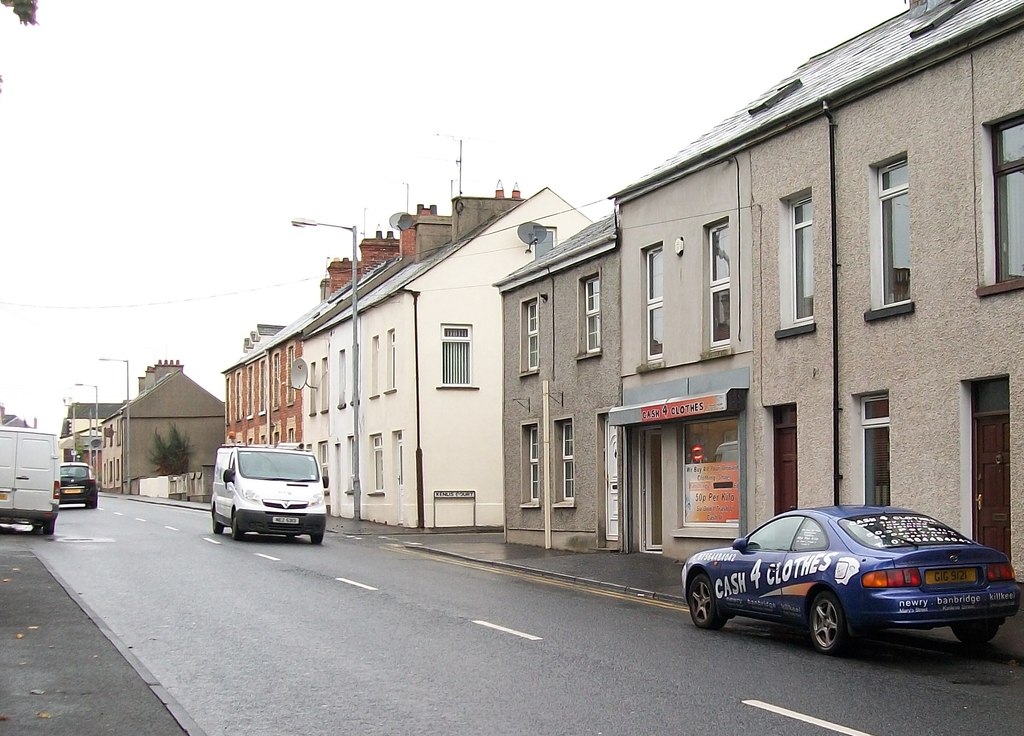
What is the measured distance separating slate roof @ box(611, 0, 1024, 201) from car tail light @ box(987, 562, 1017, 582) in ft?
21.5

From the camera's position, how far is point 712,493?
826 inches

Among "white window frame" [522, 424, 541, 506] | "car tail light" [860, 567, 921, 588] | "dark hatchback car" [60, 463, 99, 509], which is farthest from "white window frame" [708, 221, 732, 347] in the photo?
"dark hatchback car" [60, 463, 99, 509]

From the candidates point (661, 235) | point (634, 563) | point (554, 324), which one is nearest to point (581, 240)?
point (554, 324)

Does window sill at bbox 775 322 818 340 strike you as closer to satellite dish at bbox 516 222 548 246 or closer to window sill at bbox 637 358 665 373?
window sill at bbox 637 358 665 373

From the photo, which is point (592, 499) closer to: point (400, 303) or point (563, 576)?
point (563, 576)

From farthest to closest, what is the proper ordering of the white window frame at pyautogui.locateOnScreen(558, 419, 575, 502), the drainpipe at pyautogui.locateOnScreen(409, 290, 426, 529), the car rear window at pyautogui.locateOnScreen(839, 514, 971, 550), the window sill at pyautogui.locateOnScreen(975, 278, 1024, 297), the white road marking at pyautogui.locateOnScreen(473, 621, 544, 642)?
the drainpipe at pyautogui.locateOnScreen(409, 290, 426, 529)
the white window frame at pyautogui.locateOnScreen(558, 419, 575, 502)
the window sill at pyautogui.locateOnScreen(975, 278, 1024, 297)
the white road marking at pyautogui.locateOnScreen(473, 621, 544, 642)
the car rear window at pyautogui.locateOnScreen(839, 514, 971, 550)

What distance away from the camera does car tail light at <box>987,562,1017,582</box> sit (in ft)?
36.6

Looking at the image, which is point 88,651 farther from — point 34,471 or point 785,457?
point 34,471

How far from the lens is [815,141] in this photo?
18.1 metres

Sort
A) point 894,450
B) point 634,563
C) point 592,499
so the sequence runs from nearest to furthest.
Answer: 1. point 894,450
2. point 634,563
3. point 592,499

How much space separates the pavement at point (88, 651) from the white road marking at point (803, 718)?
3.31m

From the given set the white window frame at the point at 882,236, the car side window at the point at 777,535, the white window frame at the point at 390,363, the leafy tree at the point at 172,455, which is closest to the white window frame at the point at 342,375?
Answer: the white window frame at the point at 390,363

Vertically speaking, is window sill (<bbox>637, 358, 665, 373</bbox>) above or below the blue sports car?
above

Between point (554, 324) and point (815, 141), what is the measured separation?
9.54m
